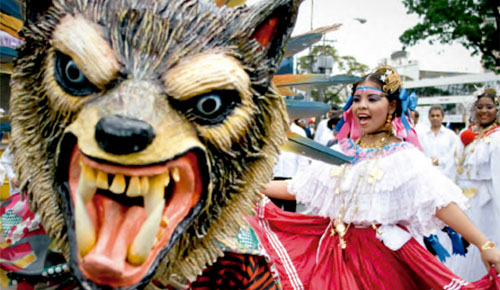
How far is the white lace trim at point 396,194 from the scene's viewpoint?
2.47 m

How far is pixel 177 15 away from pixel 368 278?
71.6 inches

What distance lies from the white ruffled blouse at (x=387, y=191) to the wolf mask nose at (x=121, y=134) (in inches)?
72.6

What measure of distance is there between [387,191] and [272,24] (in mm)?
1605

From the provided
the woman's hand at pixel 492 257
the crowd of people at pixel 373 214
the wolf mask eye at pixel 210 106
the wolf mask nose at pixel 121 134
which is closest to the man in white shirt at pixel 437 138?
the crowd of people at pixel 373 214

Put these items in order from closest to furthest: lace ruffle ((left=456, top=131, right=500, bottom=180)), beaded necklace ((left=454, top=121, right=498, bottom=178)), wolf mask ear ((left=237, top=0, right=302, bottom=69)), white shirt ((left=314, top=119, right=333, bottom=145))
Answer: wolf mask ear ((left=237, top=0, right=302, bottom=69))
lace ruffle ((left=456, top=131, right=500, bottom=180))
beaded necklace ((left=454, top=121, right=498, bottom=178))
white shirt ((left=314, top=119, right=333, bottom=145))

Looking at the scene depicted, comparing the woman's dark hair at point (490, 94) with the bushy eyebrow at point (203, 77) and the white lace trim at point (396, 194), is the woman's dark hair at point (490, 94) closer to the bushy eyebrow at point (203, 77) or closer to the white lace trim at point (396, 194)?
the white lace trim at point (396, 194)

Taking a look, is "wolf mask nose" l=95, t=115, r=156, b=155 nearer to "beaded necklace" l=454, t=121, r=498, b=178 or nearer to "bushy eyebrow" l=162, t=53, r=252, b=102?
"bushy eyebrow" l=162, t=53, r=252, b=102

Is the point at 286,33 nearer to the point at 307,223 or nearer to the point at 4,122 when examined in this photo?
the point at 4,122

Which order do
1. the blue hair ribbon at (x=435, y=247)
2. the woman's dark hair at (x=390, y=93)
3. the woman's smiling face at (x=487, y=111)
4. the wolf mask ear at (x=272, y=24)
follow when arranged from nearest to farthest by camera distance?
1. the wolf mask ear at (x=272, y=24)
2. the blue hair ribbon at (x=435, y=247)
3. the woman's dark hair at (x=390, y=93)
4. the woman's smiling face at (x=487, y=111)

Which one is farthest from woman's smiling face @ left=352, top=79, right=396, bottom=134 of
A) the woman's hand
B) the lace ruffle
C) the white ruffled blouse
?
the lace ruffle

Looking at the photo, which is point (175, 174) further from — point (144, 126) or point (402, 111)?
point (402, 111)

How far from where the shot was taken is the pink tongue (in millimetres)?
954

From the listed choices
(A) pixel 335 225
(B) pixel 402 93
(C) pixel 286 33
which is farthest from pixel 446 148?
(C) pixel 286 33

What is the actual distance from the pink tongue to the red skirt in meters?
1.31
